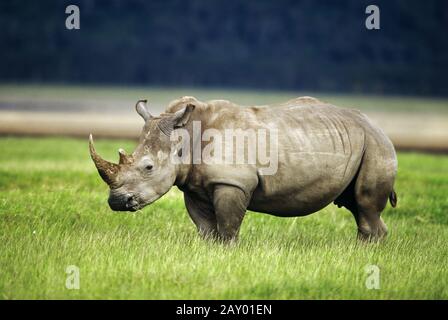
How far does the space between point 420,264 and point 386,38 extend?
112500 mm

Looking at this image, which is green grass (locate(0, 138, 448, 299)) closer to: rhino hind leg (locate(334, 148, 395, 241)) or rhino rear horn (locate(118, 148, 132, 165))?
rhino hind leg (locate(334, 148, 395, 241))

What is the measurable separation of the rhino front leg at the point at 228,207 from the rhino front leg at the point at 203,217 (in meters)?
0.34

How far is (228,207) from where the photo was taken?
395 inches

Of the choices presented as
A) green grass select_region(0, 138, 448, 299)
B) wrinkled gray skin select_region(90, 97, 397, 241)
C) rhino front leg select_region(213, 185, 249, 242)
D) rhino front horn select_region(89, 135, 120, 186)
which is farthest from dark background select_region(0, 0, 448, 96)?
rhino front horn select_region(89, 135, 120, 186)

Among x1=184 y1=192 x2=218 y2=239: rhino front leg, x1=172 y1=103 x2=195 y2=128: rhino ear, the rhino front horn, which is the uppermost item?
x1=172 y1=103 x2=195 y2=128: rhino ear

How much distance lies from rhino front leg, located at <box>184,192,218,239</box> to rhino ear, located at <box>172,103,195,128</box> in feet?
2.84

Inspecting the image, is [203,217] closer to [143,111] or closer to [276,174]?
[276,174]

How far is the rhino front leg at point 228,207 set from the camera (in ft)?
32.8

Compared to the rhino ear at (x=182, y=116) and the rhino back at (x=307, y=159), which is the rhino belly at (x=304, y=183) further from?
the rhino ear at (x=182, y=116)

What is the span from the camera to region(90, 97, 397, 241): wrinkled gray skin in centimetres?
995

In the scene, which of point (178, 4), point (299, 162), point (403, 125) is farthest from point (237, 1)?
point (299, 162)

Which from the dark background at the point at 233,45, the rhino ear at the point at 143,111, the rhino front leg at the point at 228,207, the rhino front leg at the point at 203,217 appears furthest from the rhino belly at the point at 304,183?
the dark background at the point at 233,45

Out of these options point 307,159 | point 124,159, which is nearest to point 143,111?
point 124,159
